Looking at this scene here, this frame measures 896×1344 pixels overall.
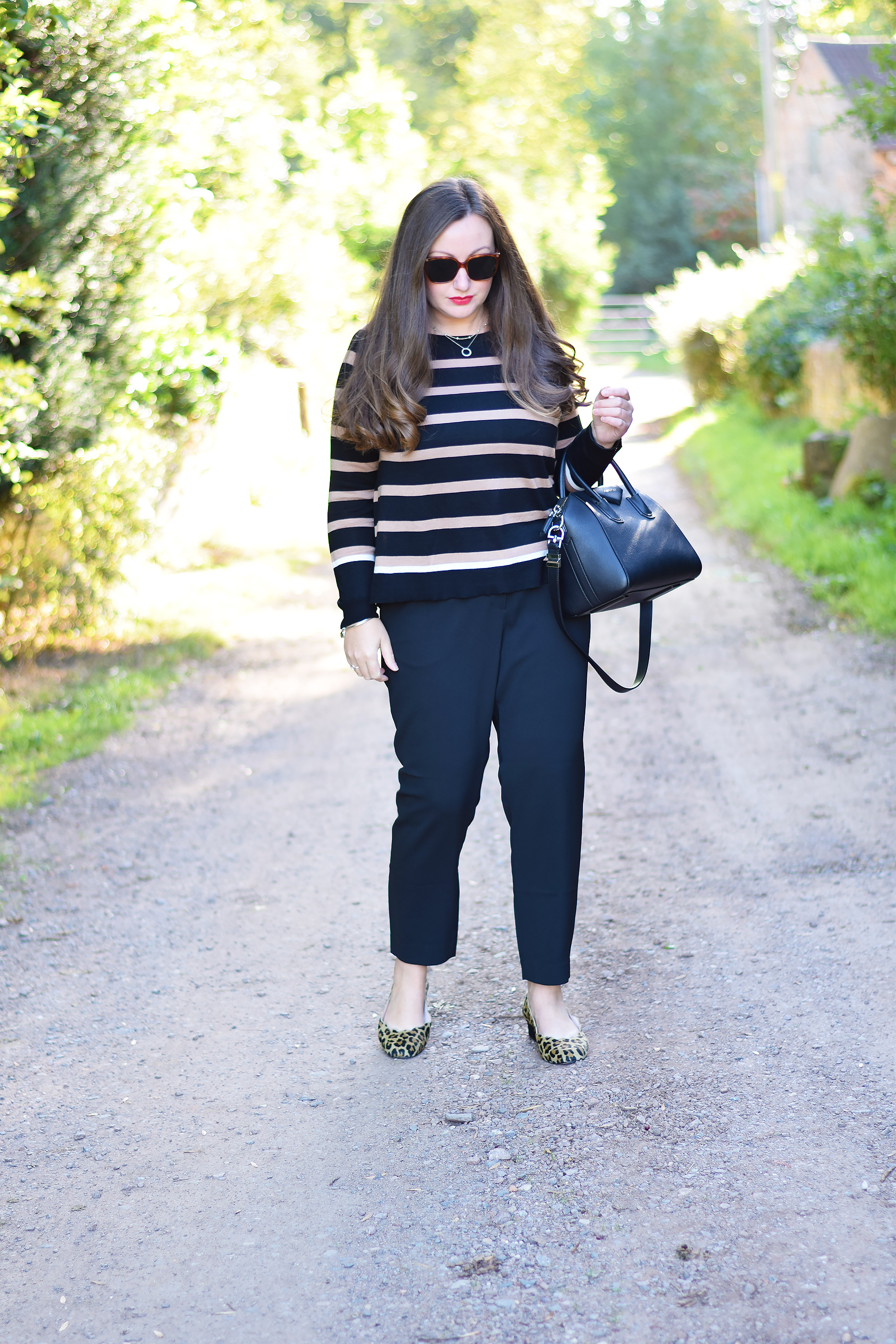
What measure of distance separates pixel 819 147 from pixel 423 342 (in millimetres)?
37461

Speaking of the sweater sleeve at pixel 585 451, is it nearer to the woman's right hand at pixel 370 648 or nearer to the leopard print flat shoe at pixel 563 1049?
the woman's right hand at pixel 370 648

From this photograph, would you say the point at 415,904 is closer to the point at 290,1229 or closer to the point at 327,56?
the point at 290,1229

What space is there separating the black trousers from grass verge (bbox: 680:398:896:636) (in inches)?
179

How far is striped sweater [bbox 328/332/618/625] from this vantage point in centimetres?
284

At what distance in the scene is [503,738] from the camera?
293 cm

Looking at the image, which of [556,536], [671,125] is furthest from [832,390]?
[671,125]

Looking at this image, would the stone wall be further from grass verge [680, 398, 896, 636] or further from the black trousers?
the black trousers

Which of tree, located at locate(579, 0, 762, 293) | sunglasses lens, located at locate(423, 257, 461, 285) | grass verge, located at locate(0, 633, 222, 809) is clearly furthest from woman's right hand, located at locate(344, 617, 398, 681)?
tree, located at locate(579, 0, 762, 293)

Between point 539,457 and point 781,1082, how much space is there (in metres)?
1.53

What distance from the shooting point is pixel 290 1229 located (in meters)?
2.49

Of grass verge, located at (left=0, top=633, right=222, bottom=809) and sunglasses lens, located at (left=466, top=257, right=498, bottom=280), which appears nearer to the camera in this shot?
sunglasses lens, located at (left=466, top=257, right=498, bottom=280)

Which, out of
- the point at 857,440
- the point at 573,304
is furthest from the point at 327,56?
the point at 857,440

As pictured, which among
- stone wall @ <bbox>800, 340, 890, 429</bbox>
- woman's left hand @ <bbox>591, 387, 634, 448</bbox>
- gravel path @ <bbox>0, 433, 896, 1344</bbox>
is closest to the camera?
gravel path @ <bbox>0, 433, 896, 1344</bbox>

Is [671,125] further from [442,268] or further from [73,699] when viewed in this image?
[442,268]
